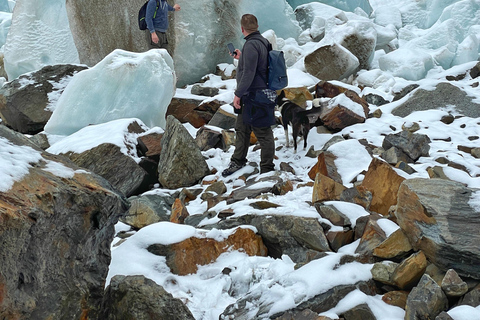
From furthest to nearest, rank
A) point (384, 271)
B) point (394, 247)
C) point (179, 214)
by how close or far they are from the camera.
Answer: point (179, 214), point (394, 247), point (384, 271)

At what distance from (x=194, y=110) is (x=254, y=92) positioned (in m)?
2.92

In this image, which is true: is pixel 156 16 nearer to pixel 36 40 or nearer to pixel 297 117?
pixel 297 117

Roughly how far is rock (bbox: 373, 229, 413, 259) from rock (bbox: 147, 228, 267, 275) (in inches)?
31.2

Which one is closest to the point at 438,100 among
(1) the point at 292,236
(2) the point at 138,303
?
(1) the point at 292,236

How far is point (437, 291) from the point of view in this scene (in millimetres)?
2092

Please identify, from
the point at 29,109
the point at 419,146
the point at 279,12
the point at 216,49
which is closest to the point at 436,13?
the point at 279,12

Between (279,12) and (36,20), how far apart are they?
5887 millimetres

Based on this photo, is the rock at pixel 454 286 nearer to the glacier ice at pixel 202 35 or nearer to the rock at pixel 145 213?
the rock at pixel 145 213

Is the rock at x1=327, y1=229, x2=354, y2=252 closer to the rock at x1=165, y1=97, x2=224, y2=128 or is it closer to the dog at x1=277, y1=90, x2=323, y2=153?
the dog at x1=277, y1=90, x2=323, y2=153

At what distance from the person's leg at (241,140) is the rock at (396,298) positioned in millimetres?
2599

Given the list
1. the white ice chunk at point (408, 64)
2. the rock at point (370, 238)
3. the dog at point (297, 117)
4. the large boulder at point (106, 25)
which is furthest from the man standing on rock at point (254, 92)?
the white ice chunk at point (408, 64)

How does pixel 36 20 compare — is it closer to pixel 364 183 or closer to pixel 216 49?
pixel 216 49

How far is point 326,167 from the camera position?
4410 millimetres

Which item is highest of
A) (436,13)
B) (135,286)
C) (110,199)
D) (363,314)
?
(110,199)
